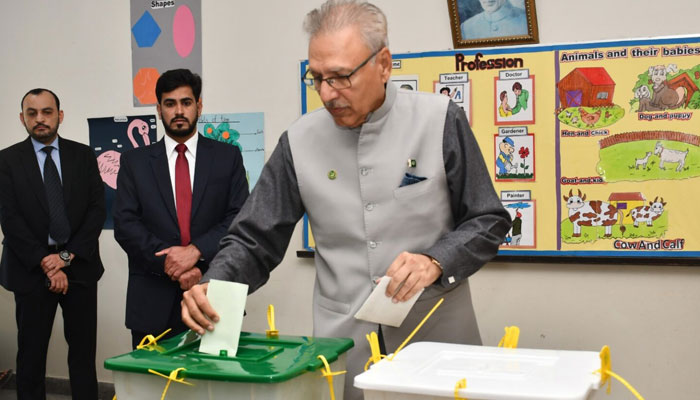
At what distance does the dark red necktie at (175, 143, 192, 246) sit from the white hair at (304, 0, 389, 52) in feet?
5.35

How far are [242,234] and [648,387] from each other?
2217 mm

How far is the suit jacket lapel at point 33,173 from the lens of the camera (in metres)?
3.63

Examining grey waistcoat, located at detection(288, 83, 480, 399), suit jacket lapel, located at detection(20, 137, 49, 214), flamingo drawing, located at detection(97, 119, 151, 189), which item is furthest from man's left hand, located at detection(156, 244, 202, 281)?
flamingo drawing, located at detection(97, 119, 151, 189)

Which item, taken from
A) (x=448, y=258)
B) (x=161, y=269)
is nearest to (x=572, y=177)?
(x=161, y=269)

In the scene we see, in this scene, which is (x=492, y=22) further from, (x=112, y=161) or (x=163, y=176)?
(x=112, y=161)

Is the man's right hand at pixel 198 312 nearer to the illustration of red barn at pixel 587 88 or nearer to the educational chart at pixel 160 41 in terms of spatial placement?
the illustration of red barn at pixel 587 88

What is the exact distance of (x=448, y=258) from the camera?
4.61 feet

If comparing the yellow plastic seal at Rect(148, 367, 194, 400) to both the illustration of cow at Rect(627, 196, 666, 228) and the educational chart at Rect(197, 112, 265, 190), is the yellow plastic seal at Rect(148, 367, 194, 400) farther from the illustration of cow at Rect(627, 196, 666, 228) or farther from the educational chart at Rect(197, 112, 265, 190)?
the educational chart at Rect(197, 112, 265, 190)

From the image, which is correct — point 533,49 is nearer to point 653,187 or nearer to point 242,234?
point 653,187

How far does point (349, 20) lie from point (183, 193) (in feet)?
5.60

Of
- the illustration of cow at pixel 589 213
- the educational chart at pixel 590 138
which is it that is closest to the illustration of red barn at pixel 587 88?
the educational chart at pixel 590 138

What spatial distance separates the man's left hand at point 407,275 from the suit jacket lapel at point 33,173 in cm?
275

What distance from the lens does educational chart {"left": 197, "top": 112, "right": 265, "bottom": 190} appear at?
3.71 m

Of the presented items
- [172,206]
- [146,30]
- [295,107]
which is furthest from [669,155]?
[146,30]
